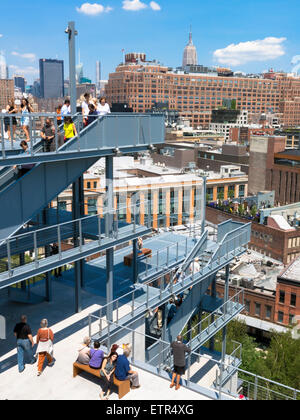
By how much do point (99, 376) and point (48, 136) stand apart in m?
6.93

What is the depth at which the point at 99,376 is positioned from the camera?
36.0 ft

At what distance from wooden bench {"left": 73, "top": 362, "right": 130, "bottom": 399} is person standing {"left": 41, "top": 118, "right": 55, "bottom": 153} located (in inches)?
246

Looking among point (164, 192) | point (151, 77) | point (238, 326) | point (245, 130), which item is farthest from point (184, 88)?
point (238, 326)

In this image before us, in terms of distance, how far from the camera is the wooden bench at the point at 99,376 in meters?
10.6

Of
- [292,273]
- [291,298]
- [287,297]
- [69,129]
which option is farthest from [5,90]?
[69,129]

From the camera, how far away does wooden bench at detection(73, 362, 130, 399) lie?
10555mm

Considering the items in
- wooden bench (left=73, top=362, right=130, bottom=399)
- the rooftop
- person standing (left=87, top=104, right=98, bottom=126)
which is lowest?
the rooftop

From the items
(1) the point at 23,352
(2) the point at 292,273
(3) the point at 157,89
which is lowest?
(2) the point at 292,273

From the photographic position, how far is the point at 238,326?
44969 millimetres

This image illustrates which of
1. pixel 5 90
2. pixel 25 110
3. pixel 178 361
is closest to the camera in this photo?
pixel 178 361

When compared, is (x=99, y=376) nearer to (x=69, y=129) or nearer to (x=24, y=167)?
(x=24, y=167)

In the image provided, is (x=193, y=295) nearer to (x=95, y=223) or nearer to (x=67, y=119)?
(x=95, y=223)

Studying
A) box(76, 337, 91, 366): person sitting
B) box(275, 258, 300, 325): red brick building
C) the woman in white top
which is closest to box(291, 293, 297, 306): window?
box(275, 258, 300, 325): red brick building

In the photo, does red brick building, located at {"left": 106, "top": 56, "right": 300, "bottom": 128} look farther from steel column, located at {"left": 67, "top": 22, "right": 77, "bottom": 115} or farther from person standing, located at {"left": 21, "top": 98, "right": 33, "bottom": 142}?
person standing, located at {"left": 21, "top": 98, "right": 33, "bottom": 142}
